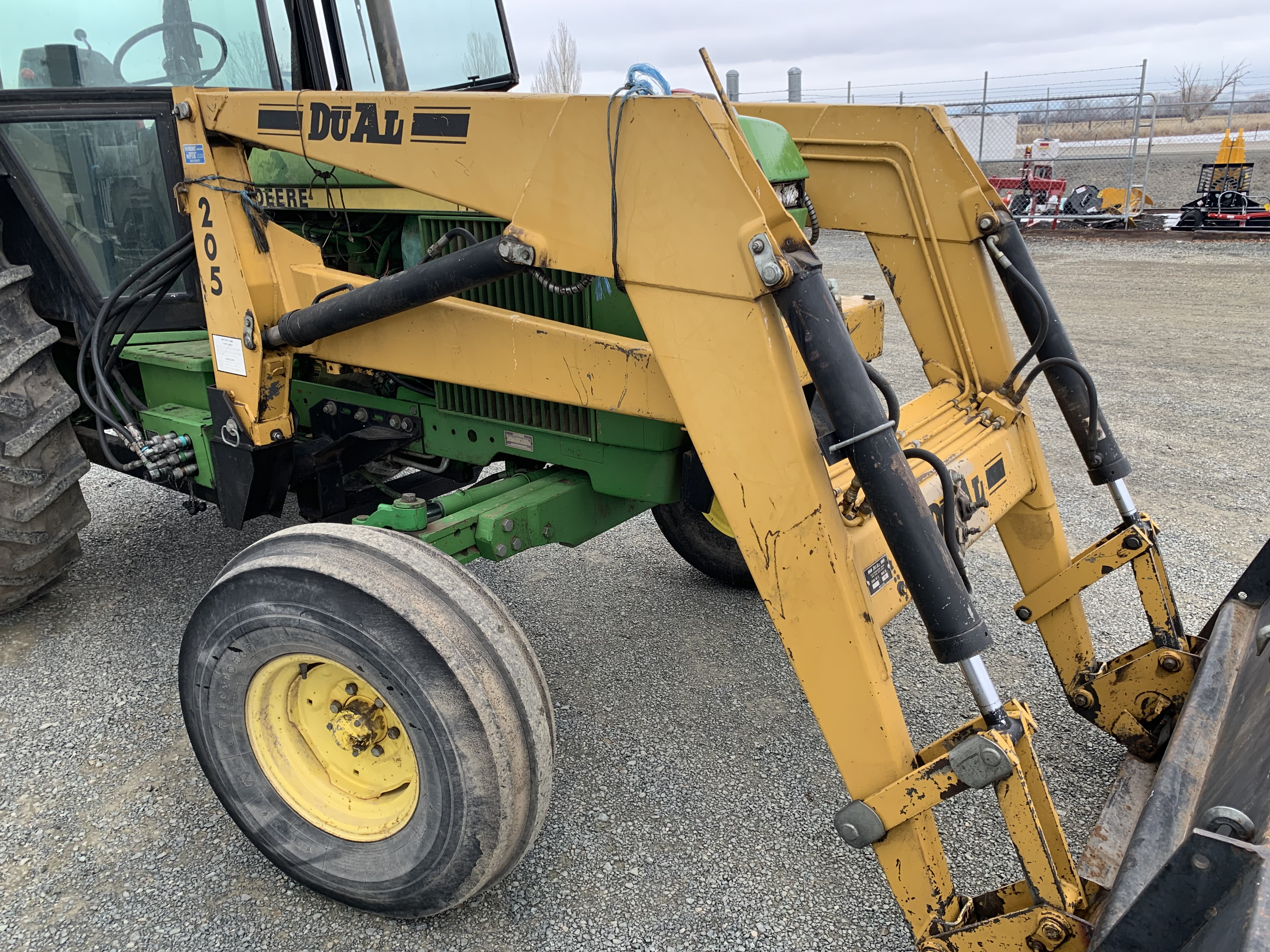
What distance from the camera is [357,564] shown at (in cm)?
219

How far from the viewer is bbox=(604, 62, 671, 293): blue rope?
6.44ft

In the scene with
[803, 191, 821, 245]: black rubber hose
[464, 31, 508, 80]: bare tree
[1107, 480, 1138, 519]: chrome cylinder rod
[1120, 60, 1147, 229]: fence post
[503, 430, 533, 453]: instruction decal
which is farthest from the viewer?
[1120, 60, 1147, 229]: fence post

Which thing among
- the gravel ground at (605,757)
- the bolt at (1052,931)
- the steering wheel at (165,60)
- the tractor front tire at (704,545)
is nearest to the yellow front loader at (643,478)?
the bolt at (1052,931)

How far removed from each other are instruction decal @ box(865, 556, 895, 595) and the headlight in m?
1.11

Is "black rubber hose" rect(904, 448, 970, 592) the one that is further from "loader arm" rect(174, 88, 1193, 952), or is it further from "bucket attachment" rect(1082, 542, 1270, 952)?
"bucket attachment" rect(1082, 542, 1270, 952)

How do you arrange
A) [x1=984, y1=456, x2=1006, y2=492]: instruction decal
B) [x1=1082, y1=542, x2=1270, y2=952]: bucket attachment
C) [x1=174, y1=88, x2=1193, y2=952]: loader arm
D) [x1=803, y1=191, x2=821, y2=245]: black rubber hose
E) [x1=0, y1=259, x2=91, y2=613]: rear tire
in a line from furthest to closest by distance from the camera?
[x1=0, y1=259, x2=91, y2=613]: rear tire < [x1=803, y1=191, x2=821, y2=245]: black rubber hose < [x1=984, y1=456, x2=1006, y2=492]: instruction decal < [x1=174, y1=88, x2=1193, y2=952]: loader arm < [x1=1082, y1=542, x2=1270, y2=952]: bucket attachment

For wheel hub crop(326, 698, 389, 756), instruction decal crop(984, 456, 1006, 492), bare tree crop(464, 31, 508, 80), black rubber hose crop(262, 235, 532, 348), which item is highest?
bare tree crop(464, 31, 508, 80)

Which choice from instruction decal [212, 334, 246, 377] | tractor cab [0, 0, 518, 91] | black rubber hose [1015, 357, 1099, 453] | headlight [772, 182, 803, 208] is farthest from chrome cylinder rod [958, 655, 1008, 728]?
tractor cab [0, 0, 518, 91]

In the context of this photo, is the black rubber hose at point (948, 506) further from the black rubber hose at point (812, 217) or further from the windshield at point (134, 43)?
the windshield at point (134, 43)

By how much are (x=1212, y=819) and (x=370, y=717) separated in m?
1.84

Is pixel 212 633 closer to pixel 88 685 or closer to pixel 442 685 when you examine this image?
pixel 442 685

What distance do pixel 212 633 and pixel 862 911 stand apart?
5.91ft

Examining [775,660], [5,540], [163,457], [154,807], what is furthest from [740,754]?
[5,540]

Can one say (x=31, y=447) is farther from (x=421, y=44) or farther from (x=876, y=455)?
(x=876, y=455)
